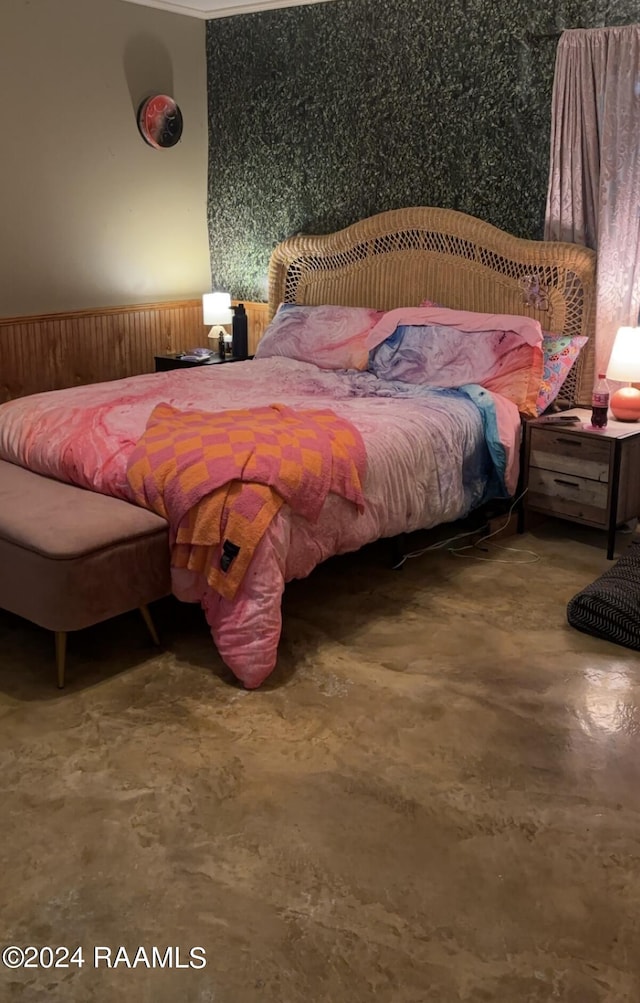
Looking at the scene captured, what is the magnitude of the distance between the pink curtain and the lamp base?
25 cm

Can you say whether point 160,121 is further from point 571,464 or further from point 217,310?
point 571,464

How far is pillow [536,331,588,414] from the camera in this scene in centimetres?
392

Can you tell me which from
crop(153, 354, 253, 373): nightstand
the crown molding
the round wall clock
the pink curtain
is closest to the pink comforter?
the pink curtain

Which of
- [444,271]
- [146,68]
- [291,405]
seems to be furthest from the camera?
[146,68]

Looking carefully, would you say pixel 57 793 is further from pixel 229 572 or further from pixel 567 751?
pixel 567 751

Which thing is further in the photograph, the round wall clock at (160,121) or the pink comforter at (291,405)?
the round wall clock at (160,121)

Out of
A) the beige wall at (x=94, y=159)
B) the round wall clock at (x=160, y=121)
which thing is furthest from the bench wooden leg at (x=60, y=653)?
the round wall clock at (x=160, y=121)

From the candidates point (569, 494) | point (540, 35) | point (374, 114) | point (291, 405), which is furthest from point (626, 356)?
point (374, 114)

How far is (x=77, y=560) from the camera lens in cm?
258

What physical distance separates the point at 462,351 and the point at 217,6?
267cm

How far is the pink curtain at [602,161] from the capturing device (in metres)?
3.69

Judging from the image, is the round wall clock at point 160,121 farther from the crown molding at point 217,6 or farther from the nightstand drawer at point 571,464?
the nightstand drawer at point 571,464

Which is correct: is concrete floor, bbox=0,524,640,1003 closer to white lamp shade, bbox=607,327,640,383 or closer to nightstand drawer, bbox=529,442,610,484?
nightstand drawer, bbox=529,442,610,484

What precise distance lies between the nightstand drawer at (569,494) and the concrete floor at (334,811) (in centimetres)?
64
